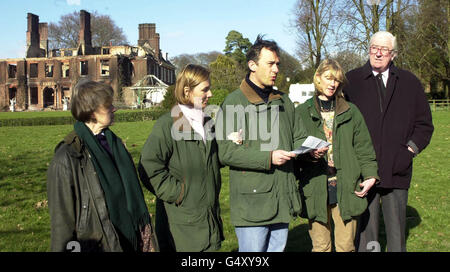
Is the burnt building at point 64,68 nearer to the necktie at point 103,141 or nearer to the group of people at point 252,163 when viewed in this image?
the group of people at point 252,163

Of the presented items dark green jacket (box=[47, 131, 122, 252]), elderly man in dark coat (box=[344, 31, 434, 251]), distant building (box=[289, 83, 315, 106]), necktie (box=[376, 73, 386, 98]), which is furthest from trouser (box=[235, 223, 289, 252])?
distant building (box=[289, 83, 315, 106])

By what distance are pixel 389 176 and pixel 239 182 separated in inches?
62.7

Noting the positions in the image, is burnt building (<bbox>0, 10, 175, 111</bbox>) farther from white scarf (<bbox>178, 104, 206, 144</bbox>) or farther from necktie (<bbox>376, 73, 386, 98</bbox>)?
white scarf (<bbox>178, 104, 206, 144</bbox>)

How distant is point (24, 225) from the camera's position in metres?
5.88

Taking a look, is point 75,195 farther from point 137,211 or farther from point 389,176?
point 389,176

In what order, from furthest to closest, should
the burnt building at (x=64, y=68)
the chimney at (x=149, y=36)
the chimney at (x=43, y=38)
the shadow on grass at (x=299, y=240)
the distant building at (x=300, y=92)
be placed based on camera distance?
the chimney at (x=43, y=38) → the chimney at (x=149, y=36) → the burnt building at (x=64, y=68) → the distant building at (x=300, y=92) → the shadow on grass at (x=299, y=240)

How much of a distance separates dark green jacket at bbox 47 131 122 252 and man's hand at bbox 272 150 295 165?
1257 millimetres

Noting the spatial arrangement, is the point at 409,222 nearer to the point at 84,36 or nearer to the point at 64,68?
the point at 84,36

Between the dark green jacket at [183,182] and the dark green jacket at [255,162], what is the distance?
0.18 m

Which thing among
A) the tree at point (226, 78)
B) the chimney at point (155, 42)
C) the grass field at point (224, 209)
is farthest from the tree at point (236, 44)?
the grass field at point (224, 209)

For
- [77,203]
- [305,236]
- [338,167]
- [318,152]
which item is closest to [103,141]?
[77,203]

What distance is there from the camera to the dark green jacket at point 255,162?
311cm

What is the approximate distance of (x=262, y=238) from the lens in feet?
10.5

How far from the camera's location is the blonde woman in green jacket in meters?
3.08
